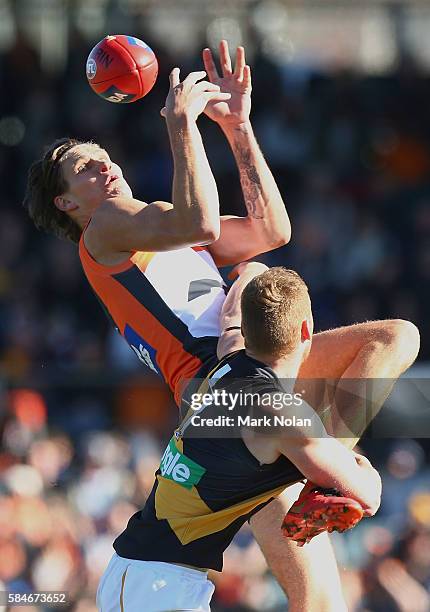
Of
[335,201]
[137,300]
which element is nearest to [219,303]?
[137,300]

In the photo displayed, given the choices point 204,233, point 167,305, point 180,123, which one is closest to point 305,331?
point 204,233

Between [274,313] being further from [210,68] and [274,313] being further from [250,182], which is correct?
[210,68]

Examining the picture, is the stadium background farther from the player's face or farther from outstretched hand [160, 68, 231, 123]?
Answer: outstretched hand [160, 68, 231, 123]

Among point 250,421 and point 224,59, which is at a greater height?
point 224,59

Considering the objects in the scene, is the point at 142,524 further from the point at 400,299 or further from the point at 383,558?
the point at 400,299

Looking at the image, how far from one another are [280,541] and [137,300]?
1.24 meters

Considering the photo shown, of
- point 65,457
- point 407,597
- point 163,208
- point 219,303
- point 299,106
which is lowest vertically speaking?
point 407,597

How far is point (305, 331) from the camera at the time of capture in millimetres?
4457

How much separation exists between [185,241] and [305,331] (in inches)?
27.4

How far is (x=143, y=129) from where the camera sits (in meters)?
12.7

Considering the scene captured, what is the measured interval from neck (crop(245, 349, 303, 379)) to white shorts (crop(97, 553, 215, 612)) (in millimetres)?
891

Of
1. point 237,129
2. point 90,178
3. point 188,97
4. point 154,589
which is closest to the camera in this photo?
point 154,589

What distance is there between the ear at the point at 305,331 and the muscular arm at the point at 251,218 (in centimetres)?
120

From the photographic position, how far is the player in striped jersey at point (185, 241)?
4828 mm
